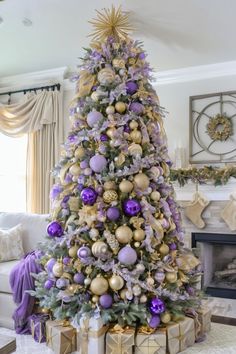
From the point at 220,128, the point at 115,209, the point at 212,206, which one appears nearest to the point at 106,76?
the point at 115,209

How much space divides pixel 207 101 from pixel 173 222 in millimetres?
2178

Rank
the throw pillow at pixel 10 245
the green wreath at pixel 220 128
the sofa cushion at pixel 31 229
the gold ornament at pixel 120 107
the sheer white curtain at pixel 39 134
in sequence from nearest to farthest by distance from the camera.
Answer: the gold ornament at pixel 120 107
the throw pillow at pixel 10 245
the sofa cushion at pixel 31 229
the green wreath at pixel 220 128
the sheer white curtain at pixel 39 134

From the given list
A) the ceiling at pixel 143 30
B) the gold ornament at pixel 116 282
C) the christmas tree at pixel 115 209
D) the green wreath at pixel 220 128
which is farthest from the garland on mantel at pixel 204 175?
the gold ornament at pixel 116 282

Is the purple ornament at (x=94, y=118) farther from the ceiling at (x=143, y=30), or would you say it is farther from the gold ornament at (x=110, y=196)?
the ceiling at (x=143, y=30)

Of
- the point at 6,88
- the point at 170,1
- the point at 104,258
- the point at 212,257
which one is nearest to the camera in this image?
the point at 104,258

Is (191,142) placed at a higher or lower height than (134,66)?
lower

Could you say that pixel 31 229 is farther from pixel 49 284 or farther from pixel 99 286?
pixel 99 286

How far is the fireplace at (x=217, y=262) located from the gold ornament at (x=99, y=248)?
195cm

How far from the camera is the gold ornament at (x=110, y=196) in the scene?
2.26 meters

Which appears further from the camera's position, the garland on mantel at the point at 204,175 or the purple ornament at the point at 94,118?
the garland on mantel at the point at 204,175

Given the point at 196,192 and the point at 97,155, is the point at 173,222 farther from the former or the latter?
the point at 196,192

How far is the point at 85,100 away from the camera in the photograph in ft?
8.12

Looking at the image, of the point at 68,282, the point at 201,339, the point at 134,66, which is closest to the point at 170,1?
the point at 134,66

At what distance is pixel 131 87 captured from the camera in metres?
2.41
